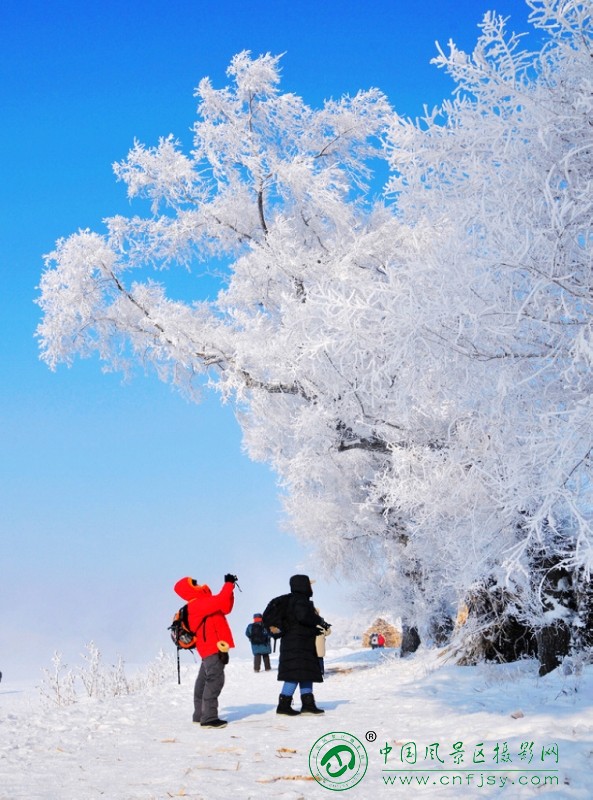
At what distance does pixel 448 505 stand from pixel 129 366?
7.99m

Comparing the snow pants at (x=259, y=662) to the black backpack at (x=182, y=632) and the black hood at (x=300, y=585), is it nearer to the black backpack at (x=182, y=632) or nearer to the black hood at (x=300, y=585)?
the black backpack at (x=182, y=632)

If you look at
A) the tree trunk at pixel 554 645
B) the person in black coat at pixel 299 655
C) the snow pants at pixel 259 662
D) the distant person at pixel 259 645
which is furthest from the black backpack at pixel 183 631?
the snow pants at pixel 259 662

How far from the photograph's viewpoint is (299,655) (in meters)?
8.10

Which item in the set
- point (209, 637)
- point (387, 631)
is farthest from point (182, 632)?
point (387, 631)

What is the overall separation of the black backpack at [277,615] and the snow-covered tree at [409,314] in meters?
1.89

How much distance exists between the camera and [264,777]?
16.5 ft

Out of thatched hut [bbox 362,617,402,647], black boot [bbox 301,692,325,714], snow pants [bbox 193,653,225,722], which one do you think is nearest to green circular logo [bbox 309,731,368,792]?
black boot [bbox 301,692,325,714]

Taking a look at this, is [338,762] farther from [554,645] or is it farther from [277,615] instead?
[554,645]

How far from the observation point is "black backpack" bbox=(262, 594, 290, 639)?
8352mm

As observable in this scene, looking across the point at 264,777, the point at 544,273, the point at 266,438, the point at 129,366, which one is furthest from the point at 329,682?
the point at 544,273

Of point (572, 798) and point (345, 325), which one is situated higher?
point (345, 325)

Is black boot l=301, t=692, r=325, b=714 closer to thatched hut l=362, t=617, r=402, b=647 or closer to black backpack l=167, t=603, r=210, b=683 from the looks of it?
black backpack l=167, t=603, r=210, b=683

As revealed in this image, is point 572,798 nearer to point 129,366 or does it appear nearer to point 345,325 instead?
point 345,325

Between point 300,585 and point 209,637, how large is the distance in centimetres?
125
